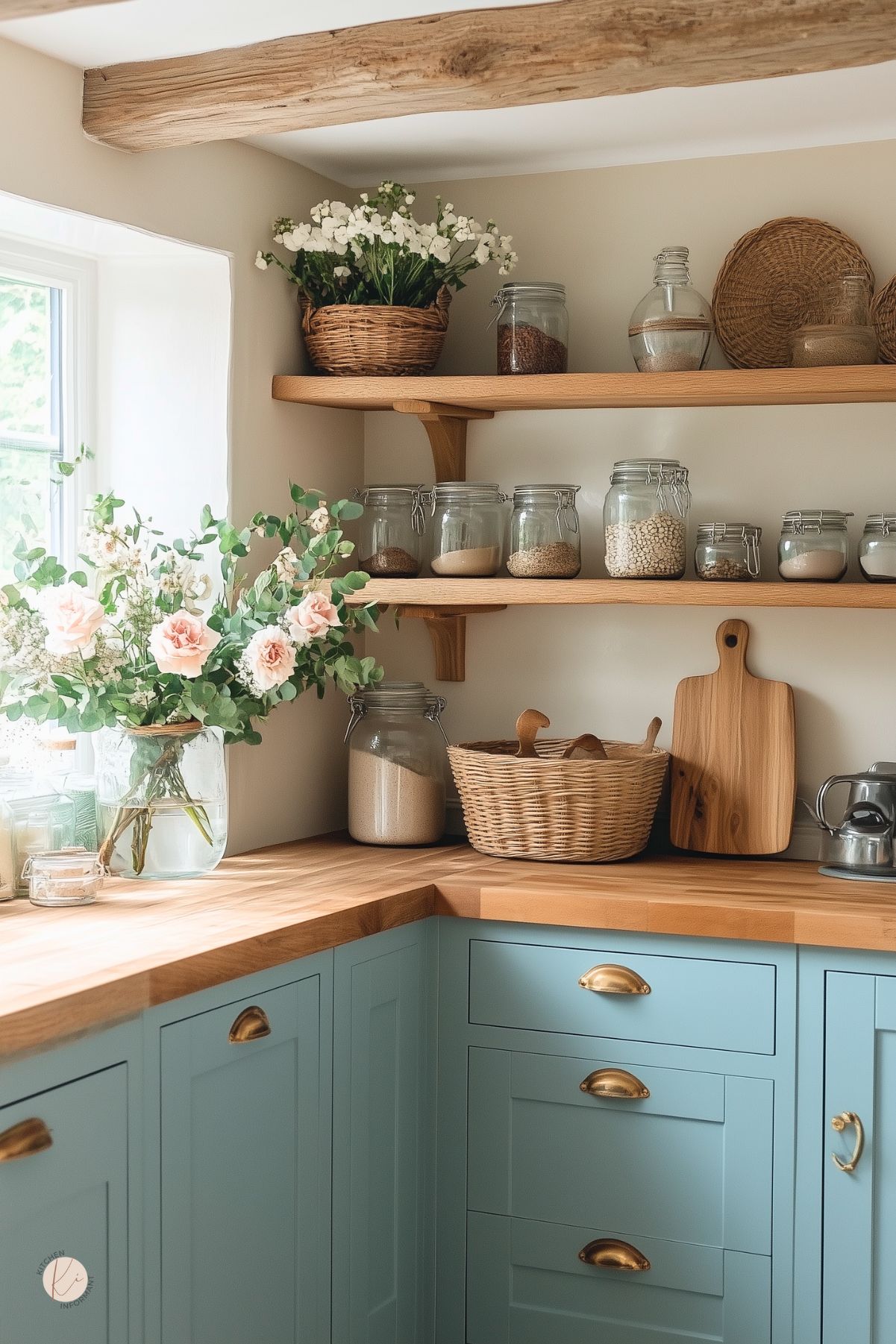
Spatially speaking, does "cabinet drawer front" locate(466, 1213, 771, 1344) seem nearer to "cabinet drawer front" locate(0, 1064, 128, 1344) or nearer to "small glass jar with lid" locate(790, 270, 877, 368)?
"cabinet drawer front" locate(0, 1064, 128, 1344)

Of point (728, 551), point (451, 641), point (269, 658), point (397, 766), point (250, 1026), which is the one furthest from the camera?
point (451, 641)

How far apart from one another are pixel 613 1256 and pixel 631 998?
433mm

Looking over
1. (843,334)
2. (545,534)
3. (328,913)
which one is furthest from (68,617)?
(843,334)

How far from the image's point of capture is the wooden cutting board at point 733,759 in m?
2.86

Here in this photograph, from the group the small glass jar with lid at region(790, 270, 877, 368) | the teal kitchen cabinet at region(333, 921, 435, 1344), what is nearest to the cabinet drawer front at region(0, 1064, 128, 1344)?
the teal kitchen cabinet at region(333, 921, 435, 1344)

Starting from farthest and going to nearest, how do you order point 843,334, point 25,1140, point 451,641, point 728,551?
point 451,641, point 728,551, point 843,334, point 25,1140

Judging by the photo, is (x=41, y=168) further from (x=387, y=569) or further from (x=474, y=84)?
(x=387, y=569)

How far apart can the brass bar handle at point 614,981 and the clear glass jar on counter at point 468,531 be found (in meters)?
0.84

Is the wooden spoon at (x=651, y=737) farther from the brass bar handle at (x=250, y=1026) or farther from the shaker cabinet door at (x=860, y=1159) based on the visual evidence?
the brass bar handle at (x=250, y=1026)

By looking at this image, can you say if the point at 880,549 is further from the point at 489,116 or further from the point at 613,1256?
the point at 613,1256

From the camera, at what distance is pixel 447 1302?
8.47ft

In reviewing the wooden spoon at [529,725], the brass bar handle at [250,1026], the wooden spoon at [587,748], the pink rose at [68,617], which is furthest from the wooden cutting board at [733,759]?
the pink rose at [68,617]

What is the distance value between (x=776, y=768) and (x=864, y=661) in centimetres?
27

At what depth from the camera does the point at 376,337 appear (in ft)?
9.43
